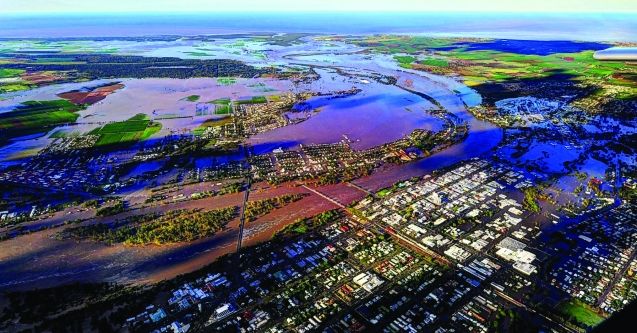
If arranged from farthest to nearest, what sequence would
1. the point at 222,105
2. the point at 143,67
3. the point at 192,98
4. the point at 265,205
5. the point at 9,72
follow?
the point at 143,67 < the point at 9,72 < the point at 192,98 < the point at 222,105 < the point at 265,205

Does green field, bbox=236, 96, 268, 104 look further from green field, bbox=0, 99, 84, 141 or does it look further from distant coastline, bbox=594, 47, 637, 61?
distant coastline, bbox=594, 47, 637, 61

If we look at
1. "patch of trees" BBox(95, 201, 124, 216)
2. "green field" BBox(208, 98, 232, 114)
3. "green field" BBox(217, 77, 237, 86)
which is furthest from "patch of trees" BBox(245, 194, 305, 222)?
"green field" BBox(217, 77, 237, 86)

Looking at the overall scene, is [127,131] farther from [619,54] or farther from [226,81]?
[619,54]

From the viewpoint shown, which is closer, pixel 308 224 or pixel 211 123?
pixel 308 224

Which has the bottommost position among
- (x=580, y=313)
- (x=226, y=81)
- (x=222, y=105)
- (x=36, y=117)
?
(x=580, y=313)

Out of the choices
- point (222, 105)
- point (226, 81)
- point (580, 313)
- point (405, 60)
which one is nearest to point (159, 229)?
point (580, 313)

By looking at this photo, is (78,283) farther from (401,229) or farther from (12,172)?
(12,172)

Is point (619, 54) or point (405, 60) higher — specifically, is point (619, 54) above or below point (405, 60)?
above

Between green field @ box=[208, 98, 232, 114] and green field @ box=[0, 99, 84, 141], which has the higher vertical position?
green field @ box=[208, 98, 232, 114]
